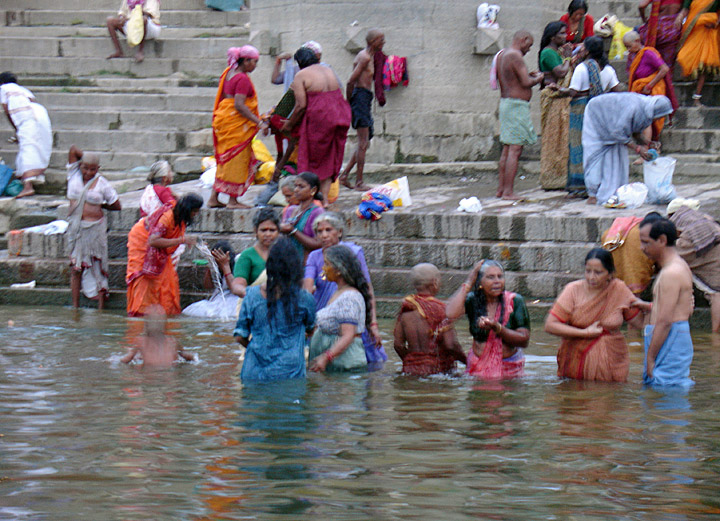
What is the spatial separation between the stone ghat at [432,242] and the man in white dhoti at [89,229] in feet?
0.80

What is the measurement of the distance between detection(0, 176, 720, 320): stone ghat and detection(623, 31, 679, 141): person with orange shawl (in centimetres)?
113

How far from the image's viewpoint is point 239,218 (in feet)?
34.3

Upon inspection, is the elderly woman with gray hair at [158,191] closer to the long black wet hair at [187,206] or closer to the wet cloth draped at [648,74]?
the long black wet hair at [187,206]

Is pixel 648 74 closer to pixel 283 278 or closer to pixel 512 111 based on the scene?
pixel 512 111

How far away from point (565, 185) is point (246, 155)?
129 inches

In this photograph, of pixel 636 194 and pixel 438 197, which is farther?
pixel 438 197

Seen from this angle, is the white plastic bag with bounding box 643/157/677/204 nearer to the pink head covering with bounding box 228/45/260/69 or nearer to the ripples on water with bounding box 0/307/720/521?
the ripples on water with bounding box 0/307/720/521

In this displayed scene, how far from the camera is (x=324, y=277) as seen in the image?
22.4ft

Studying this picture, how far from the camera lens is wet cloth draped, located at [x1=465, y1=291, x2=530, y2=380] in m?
6.21

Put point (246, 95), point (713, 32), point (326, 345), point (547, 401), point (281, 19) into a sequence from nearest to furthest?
point (547, 401), point (326, 345), point (246, 95), point (713, 32), point (281, 19)

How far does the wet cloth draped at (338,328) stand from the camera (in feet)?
20.9

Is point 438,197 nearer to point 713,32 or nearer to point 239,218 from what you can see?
point 239,218

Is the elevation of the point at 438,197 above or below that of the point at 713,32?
below

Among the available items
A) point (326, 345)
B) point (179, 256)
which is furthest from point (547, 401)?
point (179, 256)
